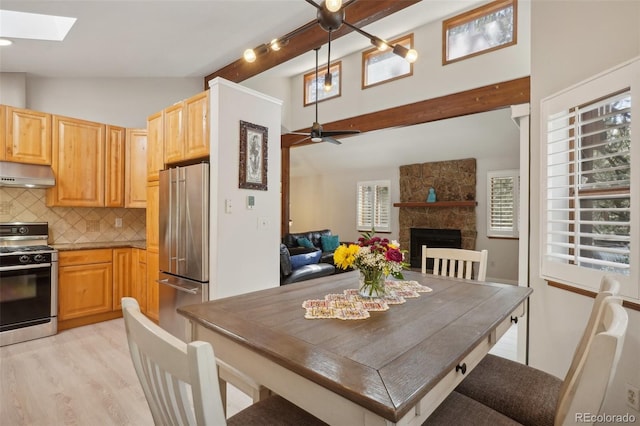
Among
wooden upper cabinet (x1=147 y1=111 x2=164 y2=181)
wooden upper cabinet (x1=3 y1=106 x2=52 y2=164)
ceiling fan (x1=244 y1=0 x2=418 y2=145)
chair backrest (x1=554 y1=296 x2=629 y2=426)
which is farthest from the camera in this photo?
wooden upper cabinet (x1=147 y1=111 x2=164 y2=181)

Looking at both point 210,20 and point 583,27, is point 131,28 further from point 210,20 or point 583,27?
point 583,27

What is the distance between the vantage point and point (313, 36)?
386 cm

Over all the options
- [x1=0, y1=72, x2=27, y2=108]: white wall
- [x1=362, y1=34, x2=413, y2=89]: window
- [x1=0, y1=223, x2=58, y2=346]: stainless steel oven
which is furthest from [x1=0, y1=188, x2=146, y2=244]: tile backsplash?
[x1=362, y1=34, x2=413, y2=89]: window

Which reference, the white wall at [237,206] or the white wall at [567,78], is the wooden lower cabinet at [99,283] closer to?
the white wall at [237,206]

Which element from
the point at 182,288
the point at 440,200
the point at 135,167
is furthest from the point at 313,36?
the point at 440,200

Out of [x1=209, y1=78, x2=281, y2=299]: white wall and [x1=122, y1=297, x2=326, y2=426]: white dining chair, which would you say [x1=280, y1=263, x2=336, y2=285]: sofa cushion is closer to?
A: [x1=209, y1=78, x2=281, y2=299]: white wall

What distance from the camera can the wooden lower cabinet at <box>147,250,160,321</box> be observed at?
3584mm

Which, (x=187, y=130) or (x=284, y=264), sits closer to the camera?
(x=187, y=130)

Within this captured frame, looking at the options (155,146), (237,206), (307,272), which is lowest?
(307,272)

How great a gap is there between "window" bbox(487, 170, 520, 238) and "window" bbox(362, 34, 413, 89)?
108 inches

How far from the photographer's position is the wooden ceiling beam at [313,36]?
126 inches

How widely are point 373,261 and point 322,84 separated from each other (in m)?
5.91

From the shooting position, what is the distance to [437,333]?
47.0 inches

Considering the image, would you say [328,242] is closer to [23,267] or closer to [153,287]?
[153,287]
